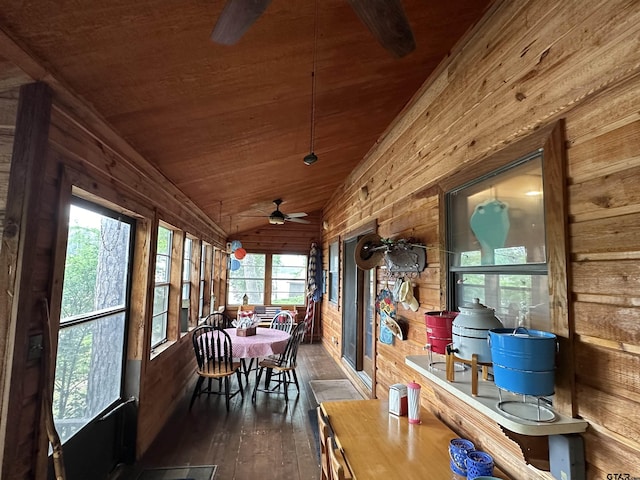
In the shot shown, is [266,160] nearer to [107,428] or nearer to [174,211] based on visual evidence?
[174,211]

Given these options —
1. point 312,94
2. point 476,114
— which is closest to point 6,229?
point 312,94

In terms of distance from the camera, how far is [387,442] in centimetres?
176

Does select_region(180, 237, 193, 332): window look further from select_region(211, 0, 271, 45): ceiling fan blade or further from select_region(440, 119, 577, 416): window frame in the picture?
select_region(440, 119, 577, 416): window frame

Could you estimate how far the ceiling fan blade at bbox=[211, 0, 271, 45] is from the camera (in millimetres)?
1064

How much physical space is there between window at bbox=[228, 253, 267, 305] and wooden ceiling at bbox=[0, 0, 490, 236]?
4728 millimetres

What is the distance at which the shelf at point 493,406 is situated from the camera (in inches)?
47.0

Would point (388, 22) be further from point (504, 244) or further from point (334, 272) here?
point (334, 272)

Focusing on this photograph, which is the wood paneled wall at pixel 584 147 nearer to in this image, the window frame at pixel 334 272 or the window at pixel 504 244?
the window at pixel 504 244

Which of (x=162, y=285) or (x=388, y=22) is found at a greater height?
(x=388, y=22)

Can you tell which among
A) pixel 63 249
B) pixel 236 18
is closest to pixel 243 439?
pixel 63 249

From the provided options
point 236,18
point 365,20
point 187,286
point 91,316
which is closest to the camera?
point 236,18

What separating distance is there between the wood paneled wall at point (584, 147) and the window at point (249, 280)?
6.19 metres

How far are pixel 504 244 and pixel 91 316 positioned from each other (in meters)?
2.57

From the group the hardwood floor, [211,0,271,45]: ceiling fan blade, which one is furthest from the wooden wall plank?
the hardwood floor
